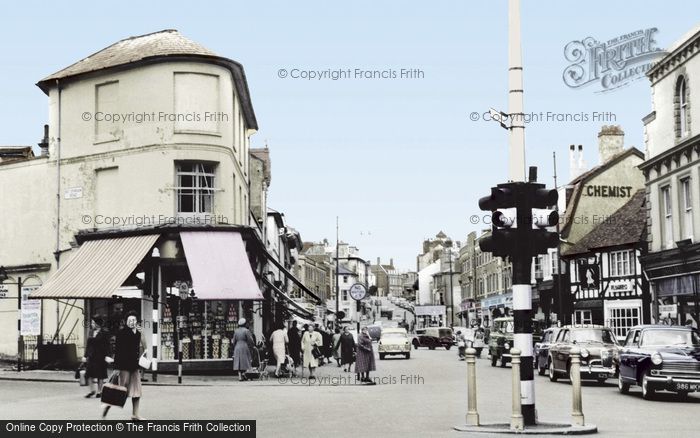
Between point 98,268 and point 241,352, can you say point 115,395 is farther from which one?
point 98,268

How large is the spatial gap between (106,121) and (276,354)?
9.85 m

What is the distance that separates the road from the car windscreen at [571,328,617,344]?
4.86ft

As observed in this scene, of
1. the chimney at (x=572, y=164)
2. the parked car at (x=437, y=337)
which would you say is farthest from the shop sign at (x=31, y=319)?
the chimney at (x=572, y=164)

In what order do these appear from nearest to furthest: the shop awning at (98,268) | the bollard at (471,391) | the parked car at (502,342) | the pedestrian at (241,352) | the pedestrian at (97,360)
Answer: the bollard at (471,391) → the pedestrian at (97,360) → the pedestrian at (241,352) → the shop awning at (98,268) → the parked car at (502,342)

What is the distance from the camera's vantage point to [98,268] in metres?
29.9

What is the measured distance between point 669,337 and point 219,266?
44.9 feet

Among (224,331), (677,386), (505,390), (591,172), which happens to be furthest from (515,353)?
(591,172)

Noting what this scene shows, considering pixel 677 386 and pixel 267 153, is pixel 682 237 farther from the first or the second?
pixel 267 153

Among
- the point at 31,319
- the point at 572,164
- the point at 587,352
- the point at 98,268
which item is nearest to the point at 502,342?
the point at 587,352

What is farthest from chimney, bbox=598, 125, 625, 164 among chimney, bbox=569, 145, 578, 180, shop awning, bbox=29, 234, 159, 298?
shop awning, bbox=29, 234, 159, 298

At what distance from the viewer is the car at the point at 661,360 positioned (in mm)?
21062

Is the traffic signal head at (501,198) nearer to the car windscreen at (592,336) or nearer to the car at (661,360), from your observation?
the car at (661,360)

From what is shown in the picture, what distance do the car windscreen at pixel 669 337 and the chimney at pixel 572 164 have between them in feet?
136

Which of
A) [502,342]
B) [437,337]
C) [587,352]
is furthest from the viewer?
[437,337]
